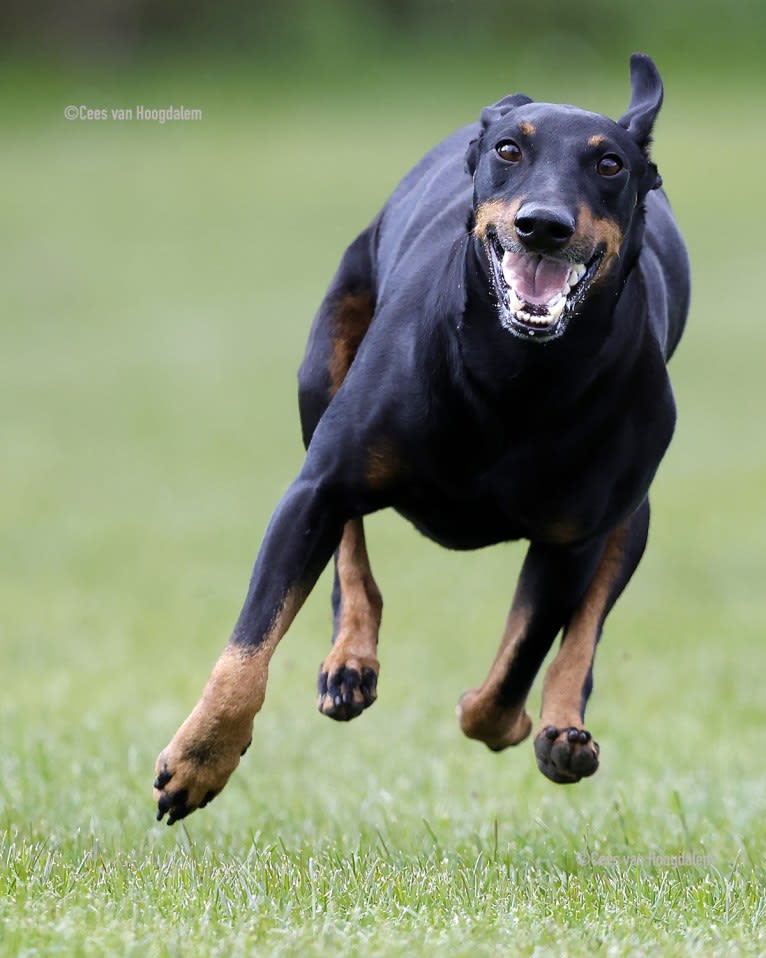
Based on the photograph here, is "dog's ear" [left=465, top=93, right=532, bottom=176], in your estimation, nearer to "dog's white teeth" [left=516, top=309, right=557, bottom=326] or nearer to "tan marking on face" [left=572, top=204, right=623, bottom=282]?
"tan marking on face" [left=572, top=204, right=623, bottom=282]

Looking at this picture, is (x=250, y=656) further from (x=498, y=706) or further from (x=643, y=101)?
(x=643, y=101)

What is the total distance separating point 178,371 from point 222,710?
19.8 metres

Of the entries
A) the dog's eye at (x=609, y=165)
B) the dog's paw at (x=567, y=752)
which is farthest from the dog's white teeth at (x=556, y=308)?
the dog's paw at (x=567, y=752)

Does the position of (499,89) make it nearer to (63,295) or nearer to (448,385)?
(63,295)

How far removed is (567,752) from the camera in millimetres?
5461

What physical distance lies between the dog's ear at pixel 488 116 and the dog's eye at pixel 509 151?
18cm

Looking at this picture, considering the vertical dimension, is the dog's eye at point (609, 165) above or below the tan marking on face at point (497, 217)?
above

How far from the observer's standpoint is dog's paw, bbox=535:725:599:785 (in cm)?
546

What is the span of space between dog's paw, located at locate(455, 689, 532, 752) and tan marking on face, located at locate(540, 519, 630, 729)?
27 cm

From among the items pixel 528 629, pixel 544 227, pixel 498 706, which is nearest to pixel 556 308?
pixel 544 227

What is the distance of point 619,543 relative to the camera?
230 inches

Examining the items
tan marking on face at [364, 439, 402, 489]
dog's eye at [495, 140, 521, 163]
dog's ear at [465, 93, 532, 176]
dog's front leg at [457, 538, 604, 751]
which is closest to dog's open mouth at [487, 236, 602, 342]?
dog's eye at [495, 140, 521, 163]

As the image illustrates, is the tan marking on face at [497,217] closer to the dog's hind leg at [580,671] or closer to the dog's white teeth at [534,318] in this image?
the dog's white teeth at [534,318]

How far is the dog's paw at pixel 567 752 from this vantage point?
17.9ft
